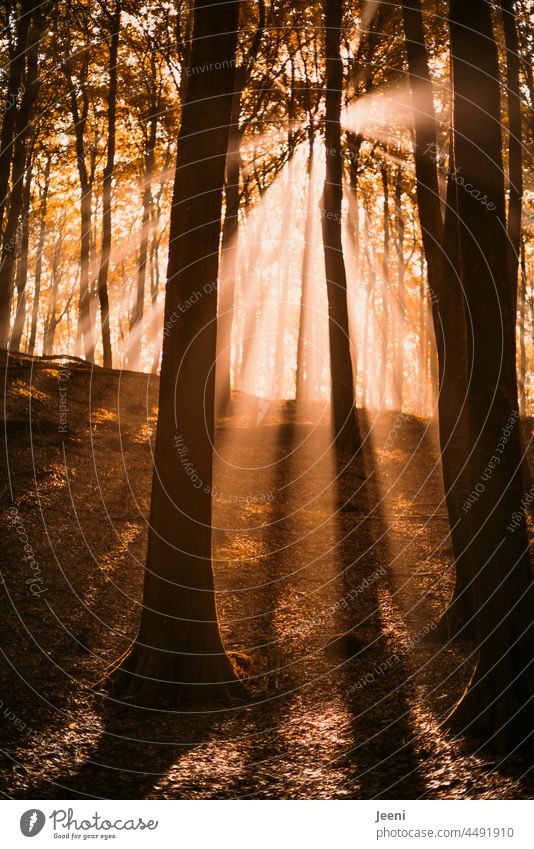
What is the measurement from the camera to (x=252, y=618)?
10.3 metres

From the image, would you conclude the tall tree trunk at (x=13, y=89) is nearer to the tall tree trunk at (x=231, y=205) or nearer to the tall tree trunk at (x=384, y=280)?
the tall tree trunk at (x=231, y=205)

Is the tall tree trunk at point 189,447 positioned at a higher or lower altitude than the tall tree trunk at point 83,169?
lower

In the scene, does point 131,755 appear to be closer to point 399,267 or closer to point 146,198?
point 146,198

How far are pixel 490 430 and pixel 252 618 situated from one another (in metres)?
5.06

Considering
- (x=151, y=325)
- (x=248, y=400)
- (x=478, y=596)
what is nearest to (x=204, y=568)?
(x=478, y=596)

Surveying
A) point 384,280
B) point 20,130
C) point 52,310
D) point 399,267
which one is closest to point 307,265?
point 384,280

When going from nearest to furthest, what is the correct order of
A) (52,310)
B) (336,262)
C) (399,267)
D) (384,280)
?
(336,262) < (384,280) < (399,267) < (52,310)

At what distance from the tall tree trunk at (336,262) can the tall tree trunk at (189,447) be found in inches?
379

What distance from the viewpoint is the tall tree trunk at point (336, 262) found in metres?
17.6

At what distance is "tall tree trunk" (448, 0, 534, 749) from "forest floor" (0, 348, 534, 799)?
0.52 m

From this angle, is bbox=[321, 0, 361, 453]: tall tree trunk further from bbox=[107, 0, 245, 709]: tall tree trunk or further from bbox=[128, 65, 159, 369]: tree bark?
bbox=[107, 0, 245, 709]: tall tree trunk

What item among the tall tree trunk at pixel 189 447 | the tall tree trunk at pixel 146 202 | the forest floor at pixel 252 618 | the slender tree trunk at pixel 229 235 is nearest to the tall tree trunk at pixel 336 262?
the forest floor at pixel 252 618

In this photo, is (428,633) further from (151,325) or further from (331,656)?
(151,325)

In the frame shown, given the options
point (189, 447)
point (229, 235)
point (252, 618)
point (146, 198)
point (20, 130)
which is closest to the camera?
point (189, 447)
